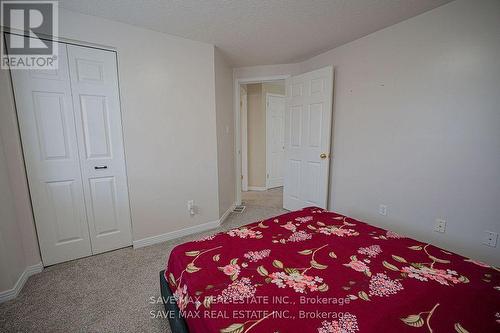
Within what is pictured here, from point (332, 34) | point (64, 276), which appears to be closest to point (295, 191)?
point (332, 34)

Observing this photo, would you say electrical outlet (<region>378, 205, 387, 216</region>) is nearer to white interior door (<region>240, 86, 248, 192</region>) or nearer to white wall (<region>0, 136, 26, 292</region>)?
white interior door (<region>240, 86, 248, 192</region>)

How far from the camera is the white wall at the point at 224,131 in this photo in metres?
2.80

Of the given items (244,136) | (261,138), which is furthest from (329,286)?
(261,138)

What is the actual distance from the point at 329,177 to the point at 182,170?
204 centimetres

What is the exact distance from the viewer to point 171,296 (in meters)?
1.15

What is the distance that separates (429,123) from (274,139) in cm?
314

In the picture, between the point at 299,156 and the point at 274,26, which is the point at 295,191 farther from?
the point at 274,26

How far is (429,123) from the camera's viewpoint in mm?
1989

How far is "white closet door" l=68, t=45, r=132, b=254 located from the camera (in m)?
1.97

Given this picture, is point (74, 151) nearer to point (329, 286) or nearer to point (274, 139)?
point (329, 286)

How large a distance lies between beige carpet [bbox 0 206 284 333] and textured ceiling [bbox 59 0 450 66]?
7.74 ft

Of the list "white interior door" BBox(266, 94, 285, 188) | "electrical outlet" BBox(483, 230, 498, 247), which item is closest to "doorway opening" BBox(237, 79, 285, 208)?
"white interior door" BBox(266, 94, 285, 188)

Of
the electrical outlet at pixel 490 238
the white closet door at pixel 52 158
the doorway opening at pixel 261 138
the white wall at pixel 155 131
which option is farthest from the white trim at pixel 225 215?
the electrical outlet at pixel 490 238
